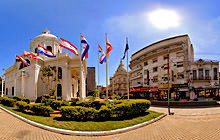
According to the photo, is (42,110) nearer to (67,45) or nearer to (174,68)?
(67,45)

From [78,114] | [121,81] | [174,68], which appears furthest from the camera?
[121,81]

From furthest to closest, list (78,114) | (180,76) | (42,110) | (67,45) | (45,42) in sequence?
(45,42) → (180,76) → (67,45) → (42,110) → (78,114)

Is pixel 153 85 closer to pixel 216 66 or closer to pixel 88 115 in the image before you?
pixel 216 66

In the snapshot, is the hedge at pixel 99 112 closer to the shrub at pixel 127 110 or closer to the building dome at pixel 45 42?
the shrub at pixel 127 110

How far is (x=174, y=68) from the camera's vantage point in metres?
29.9

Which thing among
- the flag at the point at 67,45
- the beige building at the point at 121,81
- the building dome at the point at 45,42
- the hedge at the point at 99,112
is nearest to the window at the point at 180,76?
the hedge at the point at 99,112

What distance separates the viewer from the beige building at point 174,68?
27.4m

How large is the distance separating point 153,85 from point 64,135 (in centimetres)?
3129

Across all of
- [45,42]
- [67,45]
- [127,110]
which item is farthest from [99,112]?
[45,42]

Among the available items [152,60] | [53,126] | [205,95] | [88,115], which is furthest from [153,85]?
[53,126]

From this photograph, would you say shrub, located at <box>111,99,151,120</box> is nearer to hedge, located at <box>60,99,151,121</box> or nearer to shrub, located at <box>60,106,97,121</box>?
hedge, located at <box>60,99,151,121</box>

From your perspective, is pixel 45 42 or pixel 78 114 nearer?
pixel 78 114

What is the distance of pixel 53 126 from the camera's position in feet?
24.5

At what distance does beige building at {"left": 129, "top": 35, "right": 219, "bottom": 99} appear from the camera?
27.4 metres
